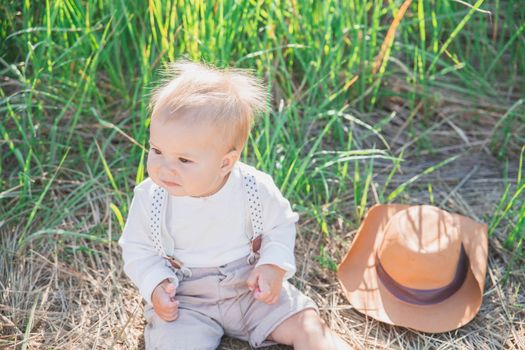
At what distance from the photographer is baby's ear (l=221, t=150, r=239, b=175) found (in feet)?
6.21

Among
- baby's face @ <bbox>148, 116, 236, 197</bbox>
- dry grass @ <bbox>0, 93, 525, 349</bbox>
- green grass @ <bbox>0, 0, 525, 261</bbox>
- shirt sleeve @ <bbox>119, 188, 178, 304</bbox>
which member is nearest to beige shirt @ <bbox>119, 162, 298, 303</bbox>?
shirt sleeve @ <bbox>119, 188, 178, 304</bbox>

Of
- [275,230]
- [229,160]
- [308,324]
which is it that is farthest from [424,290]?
[229,160]

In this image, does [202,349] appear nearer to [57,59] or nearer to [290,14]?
[57,59]

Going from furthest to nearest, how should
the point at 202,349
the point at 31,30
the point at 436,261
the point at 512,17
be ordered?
1. the point at 512,17
2. the point at 31,30
3. the point at 436,261
4. the point at 202,349

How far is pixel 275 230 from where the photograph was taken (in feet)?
6.81

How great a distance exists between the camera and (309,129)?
2.73m

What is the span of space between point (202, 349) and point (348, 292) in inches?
20.1

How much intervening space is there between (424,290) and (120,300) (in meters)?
0.89

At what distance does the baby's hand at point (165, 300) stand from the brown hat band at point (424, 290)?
25.5 inches

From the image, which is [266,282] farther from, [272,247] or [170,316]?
[170,316]

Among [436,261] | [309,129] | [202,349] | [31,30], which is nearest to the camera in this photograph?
[202,349]

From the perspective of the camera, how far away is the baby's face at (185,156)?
1.81 m

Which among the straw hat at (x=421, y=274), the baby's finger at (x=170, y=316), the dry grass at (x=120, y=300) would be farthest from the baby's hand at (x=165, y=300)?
the straw hat at (x=421, y=274)

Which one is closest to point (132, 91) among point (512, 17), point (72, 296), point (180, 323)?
point (72, 296)
